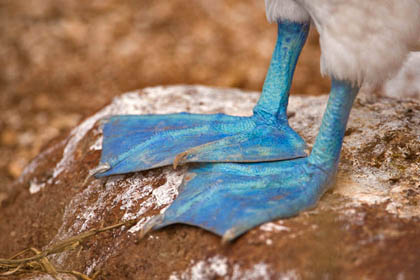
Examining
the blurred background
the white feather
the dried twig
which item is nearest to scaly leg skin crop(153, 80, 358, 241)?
the dried twig

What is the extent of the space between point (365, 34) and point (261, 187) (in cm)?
50

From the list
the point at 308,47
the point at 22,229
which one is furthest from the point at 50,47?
the point at 22,229

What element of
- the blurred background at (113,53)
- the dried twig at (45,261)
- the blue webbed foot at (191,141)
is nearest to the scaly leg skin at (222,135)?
the blue webbed foot at (191,141)

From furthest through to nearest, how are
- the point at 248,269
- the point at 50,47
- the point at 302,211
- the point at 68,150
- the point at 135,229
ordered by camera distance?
the point at 50,47 < the point at 68,150 < the point at 135,229 < the point at 302,211 < the point at 248,269

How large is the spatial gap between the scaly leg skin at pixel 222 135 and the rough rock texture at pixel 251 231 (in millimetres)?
69

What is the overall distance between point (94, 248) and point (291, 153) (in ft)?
2.19

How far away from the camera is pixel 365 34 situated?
1253 millimetres

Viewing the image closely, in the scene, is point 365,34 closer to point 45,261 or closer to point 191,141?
point 191,141

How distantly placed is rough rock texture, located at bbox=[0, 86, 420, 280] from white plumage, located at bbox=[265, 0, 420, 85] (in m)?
0.35

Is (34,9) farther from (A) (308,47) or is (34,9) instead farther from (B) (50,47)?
(A) (308,47)

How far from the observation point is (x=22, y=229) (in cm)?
185

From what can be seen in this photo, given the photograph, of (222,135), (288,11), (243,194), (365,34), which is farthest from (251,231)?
(288,11)

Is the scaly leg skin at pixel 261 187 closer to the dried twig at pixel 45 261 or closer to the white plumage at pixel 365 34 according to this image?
the white plumage at pixel 365 34

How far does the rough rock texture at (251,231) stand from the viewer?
44.9 inches
